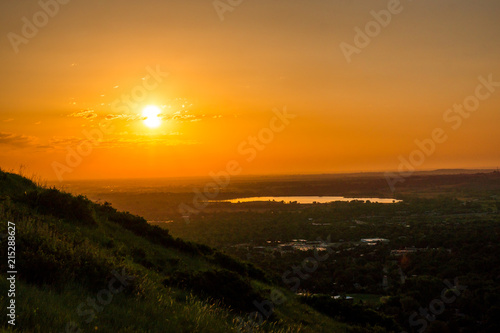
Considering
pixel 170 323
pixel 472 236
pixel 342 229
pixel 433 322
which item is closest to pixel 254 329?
pixel 170 323

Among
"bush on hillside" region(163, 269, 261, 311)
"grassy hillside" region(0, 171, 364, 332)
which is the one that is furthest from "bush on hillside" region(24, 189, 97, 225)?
"bush on hillside" region(163, 269, 261, 311)

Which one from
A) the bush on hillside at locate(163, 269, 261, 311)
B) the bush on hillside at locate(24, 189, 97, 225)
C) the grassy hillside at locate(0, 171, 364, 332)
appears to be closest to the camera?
the grassy hillside at locate(0, 171, 364, 332)

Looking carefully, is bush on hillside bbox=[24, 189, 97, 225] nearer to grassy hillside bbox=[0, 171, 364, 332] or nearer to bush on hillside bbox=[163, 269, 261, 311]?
grassy hillside bbox=[0, 171, 364, 332]

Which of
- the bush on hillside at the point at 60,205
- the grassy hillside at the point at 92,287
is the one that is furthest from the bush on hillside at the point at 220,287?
the bush on hillside at the point at 60,205

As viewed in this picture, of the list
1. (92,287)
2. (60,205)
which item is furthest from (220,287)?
(60,205)

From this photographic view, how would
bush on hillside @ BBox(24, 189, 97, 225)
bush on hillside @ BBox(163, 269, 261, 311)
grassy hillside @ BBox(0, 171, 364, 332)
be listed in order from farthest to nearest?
bush on hillside @ BBox(24, 189, 97, 225), bush on hillside @ BBox(163, 269, 261, 311), grassy hillside @ BBox(0, 171, 364, 332)

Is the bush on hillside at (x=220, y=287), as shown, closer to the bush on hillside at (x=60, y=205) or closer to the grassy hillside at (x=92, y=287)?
the grassy hillside at (x=92, y=287)

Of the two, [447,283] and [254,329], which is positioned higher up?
[254,329]

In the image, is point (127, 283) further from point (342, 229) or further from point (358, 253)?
point (342, 229)
